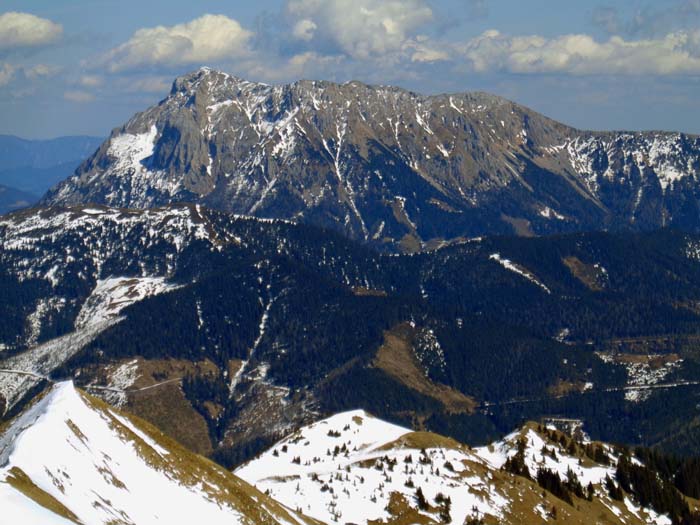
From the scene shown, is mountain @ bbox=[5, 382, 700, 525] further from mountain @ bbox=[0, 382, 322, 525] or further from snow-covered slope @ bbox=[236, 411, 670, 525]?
snow-covered slope @ bbox=[236, 411, 670, 525]

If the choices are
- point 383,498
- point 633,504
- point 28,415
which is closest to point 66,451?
point 28,415

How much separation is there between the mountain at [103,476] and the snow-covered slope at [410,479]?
15.7 m

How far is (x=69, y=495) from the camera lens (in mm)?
74875

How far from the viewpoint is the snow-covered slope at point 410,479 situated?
390 feet

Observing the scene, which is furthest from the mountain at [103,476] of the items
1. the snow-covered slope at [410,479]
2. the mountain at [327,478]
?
the snow-covered slope at [410,479]

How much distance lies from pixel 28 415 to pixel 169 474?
15.2 metres

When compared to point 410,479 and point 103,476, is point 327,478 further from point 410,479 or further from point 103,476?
point 103,476

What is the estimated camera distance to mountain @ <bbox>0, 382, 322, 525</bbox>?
71.6 metres

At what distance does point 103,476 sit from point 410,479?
171 feet

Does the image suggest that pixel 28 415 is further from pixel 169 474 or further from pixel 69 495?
pixel 69 495

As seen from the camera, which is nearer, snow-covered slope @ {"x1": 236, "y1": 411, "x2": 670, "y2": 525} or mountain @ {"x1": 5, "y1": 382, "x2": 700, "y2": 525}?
mountain @ {"x1": 5, "y1": 382, "x2": 700, "y2": 525}

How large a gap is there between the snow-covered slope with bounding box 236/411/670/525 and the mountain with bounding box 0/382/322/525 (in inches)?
619

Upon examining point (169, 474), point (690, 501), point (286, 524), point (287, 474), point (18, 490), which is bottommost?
point (690, 501)

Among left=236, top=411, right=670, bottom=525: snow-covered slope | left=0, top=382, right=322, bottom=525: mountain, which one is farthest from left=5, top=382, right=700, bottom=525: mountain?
left=236, top=411, right=670, bottom=525: snow-covered slope
